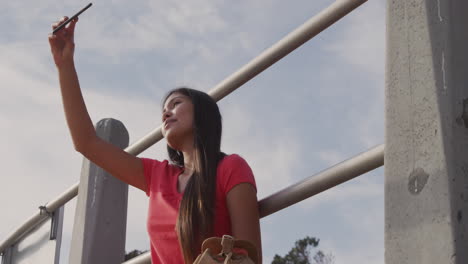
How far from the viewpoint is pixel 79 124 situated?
6.91 feet

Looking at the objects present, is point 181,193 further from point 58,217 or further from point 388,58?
point 58,217

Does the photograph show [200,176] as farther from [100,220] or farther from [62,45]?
[100,220]

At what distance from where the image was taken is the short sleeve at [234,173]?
1.87 metres

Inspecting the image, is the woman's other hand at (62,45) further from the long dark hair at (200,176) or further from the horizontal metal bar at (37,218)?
the horizontal metal bar at (37,218)

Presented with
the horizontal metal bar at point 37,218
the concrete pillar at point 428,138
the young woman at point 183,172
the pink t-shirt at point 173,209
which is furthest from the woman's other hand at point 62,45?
the concrete pillar at point 428,138

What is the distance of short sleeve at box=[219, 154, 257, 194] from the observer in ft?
6.12

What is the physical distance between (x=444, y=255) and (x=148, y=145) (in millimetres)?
1350

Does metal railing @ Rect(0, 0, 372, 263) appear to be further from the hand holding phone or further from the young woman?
the hand holding phone

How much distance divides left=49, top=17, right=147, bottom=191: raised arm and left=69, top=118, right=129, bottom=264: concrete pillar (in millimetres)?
417

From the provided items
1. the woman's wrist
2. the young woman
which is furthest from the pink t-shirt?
the woman's wrist

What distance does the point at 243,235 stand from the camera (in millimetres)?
1756

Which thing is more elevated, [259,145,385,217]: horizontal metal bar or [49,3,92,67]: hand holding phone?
[49,3,92,67]: hand holding phone

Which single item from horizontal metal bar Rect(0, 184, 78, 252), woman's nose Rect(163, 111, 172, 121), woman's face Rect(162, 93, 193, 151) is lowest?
woman's face Rect(162, 93, 193, 151)

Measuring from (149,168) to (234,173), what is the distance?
302 mm
